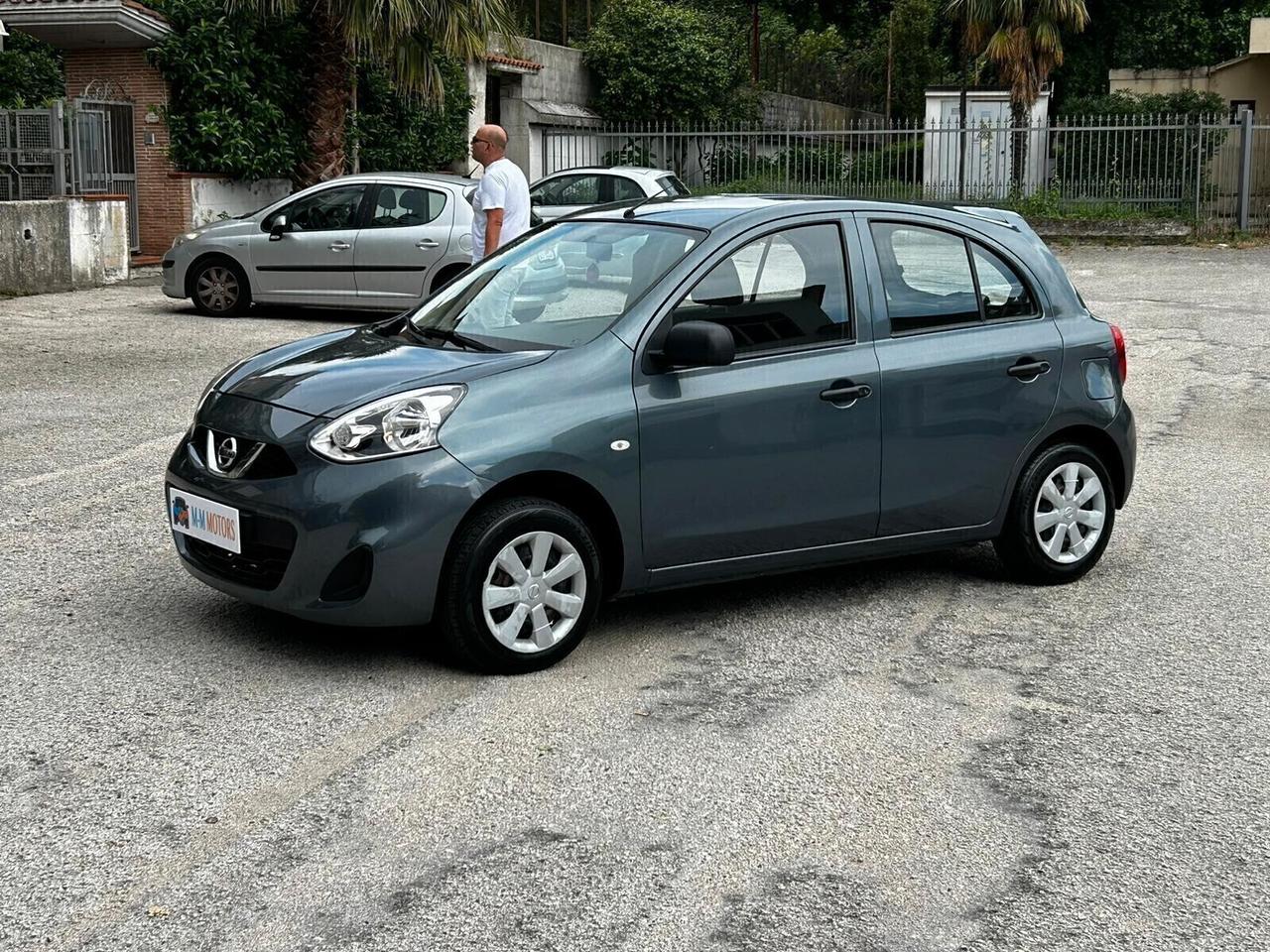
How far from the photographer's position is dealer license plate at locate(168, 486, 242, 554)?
5.30 m

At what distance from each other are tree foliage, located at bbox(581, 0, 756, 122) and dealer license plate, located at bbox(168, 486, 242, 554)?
102ft

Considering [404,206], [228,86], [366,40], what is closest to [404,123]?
[366,40]

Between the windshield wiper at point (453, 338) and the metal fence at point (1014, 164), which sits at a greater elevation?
the metal fence at point (1014, 164)

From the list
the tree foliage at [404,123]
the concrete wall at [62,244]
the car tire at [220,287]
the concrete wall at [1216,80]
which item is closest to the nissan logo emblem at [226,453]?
the car tire at [220,287]

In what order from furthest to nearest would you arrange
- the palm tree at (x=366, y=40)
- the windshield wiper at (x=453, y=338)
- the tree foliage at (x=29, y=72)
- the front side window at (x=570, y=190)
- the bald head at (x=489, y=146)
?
the tree foliage at (x=29, y=72), the palm tree at (x=366, y=40), the front side window at (x=570, y=190), the bald head at (x=489, y=146), the windshield wiper at (x=453, y=338)

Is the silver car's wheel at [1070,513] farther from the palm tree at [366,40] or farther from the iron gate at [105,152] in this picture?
the palm tree at [366,40]

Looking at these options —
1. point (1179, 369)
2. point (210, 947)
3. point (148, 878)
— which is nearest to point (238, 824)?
point (148, 878)

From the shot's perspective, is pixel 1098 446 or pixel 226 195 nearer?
pixel 1098 446

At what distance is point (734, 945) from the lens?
3.57 m

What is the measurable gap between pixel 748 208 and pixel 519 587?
1.81 metres

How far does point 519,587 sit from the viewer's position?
527cm

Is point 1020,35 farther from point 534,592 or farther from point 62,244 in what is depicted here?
point 534,592

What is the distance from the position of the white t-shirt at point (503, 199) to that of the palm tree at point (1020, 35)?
67.5 feet

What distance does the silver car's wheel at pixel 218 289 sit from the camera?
16391 millimetres
